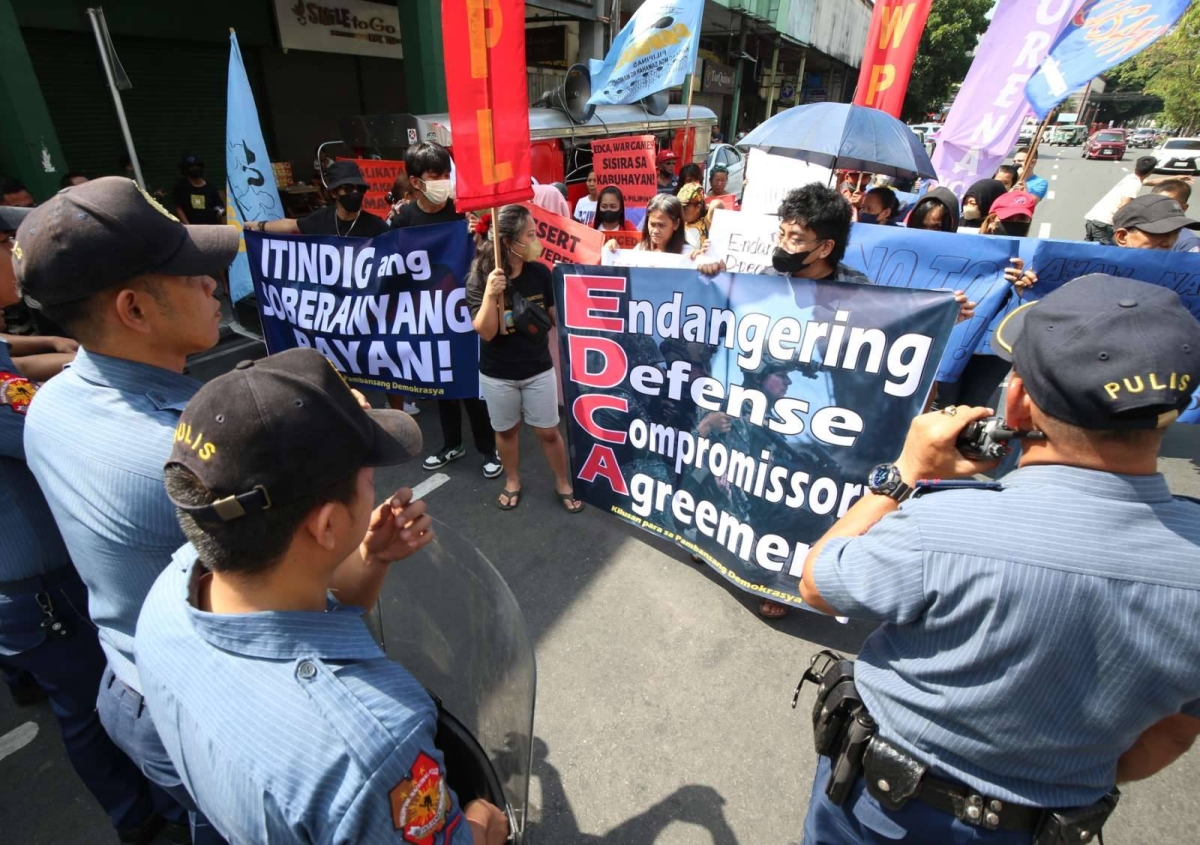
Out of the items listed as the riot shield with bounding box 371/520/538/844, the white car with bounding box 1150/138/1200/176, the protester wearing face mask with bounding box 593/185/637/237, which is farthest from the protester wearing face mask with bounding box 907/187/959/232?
the white car with bounding box 1150/138/1200/176

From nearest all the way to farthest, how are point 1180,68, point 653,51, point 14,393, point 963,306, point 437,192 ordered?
1. point 14,393
2. point 963,306
3. point 437,192
4. point 653,51
5. point 1180,68

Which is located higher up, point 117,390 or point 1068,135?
point 1068,135

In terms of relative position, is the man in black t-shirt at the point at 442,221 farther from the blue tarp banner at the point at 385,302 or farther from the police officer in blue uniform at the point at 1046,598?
the police officer in blue uniform at the point at 1046,598

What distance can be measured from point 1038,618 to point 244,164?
19.4ft

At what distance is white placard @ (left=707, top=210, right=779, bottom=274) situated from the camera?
4227 millimetres

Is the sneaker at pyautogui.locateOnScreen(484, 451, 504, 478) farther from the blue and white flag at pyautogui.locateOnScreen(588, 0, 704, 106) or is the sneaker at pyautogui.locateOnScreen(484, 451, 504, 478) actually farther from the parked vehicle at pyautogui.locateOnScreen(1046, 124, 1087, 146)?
the parked vehicle at pyautogui.locateOnScreen(1046, 124, 1087, 146)

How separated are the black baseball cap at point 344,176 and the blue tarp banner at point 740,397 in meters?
2.06

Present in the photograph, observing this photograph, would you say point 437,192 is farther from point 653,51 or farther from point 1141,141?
point 1141,141

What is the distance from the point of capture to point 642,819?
6.86 feet

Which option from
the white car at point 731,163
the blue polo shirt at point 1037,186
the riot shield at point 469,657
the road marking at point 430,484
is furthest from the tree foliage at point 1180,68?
the riot shield at point 469,657

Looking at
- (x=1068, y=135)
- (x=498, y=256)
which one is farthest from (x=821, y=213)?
(x=1068, y=135)

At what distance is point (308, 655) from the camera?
880 millimetres

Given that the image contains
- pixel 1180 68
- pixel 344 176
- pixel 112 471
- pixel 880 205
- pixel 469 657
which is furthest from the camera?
pixel 1180 68

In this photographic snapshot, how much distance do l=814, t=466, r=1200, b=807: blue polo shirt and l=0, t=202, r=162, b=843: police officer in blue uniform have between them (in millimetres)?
2145
